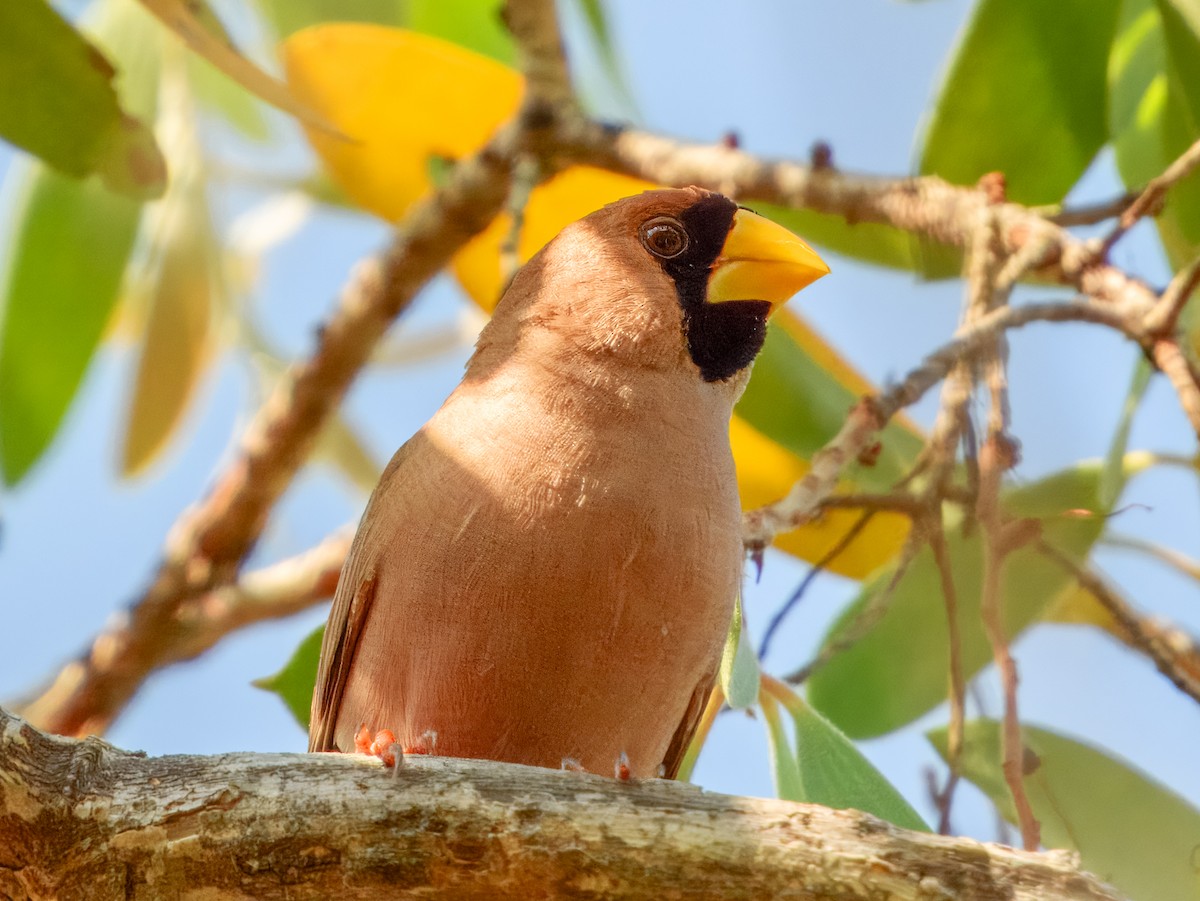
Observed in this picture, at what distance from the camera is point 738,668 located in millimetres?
2488

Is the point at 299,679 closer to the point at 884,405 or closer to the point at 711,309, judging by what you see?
the point at 711,309

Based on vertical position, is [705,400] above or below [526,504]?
above

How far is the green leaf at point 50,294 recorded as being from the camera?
4566mm

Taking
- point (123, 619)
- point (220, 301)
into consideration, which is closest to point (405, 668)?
point (123, 619)

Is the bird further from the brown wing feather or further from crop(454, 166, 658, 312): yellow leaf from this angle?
crop(454, 166, 658, 312): yellow leaf

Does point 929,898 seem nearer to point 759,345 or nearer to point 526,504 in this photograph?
point 526,504

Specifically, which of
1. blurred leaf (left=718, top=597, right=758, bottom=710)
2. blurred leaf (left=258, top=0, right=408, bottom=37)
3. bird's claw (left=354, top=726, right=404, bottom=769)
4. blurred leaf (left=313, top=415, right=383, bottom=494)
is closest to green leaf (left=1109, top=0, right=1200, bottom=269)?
blurred leaf (left=718, top=597, right=758, bottom=710)

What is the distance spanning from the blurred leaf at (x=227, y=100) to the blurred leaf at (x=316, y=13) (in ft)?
2.44

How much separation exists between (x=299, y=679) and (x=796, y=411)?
1.34m

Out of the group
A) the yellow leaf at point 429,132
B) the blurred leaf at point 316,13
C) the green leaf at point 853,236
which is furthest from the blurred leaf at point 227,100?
the green leaf at point 853,236

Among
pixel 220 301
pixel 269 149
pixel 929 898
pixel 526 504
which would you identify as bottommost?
pixel 929 898

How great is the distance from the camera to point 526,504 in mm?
2459

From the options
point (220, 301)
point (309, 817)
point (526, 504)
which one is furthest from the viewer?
point (220, 301)

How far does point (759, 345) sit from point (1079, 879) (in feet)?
5.13
